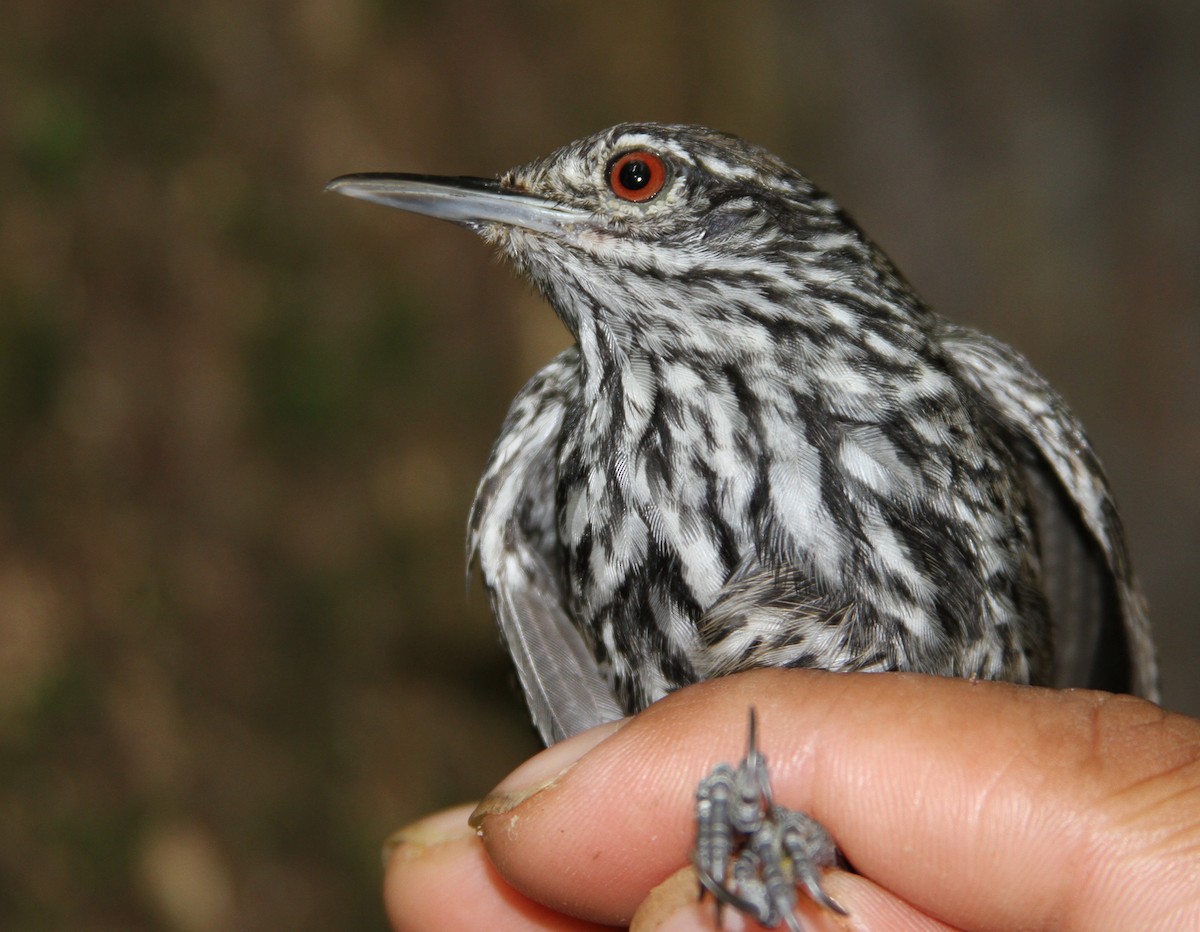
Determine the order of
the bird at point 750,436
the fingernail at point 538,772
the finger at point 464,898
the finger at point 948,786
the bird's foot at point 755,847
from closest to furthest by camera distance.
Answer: the finger at point 948,786 → the bird's foot at point 755,847 → the bird at point 750,436 → the fingernail at point 538,772 → the finger at point 464,898

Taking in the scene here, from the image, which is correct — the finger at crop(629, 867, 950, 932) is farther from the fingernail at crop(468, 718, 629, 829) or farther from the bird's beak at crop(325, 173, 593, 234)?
the bird's beak at crop(325, 173, 593, 234)

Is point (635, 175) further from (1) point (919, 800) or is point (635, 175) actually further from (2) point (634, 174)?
(1) point (919, 800)

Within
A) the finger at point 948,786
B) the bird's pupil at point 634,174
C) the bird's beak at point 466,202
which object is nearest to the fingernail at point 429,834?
the finger at point 948,786

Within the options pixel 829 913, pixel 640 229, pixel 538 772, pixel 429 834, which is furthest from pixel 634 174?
pixel 429 834

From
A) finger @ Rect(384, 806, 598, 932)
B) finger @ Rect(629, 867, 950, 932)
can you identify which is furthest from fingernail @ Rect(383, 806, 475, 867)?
finger @ Rect(629, 867, 950, 932)

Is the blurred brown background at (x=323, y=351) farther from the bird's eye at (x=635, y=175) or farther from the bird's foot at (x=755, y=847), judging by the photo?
the bird's foot at (x=755, y=847)
